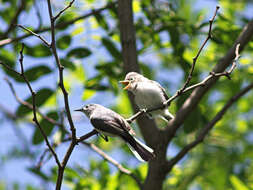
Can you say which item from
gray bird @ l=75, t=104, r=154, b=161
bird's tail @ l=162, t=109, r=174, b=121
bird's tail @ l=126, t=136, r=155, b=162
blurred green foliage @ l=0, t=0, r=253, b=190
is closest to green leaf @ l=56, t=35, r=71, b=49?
blurred green foliage @ l=0, t=0, r=253, b=190

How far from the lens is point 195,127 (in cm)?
397

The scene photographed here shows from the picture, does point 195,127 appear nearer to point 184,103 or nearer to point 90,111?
point 184,103

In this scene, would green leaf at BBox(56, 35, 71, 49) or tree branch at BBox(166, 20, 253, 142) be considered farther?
green leaf at BBox(56, 35, 71, 49)

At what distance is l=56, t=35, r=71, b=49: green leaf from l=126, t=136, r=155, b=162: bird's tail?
183cm

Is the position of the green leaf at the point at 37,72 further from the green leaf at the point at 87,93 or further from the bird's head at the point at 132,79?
the bird's head at the point at 132,79

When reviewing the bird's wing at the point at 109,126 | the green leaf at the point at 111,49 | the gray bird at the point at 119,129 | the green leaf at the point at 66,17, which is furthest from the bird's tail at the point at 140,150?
the green leaf at the point at 66,17

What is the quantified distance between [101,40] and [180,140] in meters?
2.25

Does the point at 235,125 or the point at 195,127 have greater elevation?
the point at 235,125

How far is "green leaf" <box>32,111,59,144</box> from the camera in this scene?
383cm

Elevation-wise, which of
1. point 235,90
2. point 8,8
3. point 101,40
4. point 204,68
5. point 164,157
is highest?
point 8,8

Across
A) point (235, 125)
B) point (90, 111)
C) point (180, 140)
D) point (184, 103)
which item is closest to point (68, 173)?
point (90, 111)

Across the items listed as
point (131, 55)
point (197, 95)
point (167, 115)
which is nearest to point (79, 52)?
point (131, 55)

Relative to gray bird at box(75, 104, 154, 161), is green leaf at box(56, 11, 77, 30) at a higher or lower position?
higher

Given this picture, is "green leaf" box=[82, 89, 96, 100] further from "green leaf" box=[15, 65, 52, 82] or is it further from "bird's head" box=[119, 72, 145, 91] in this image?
"bird's head" box=[119, 72, 145, 91]
